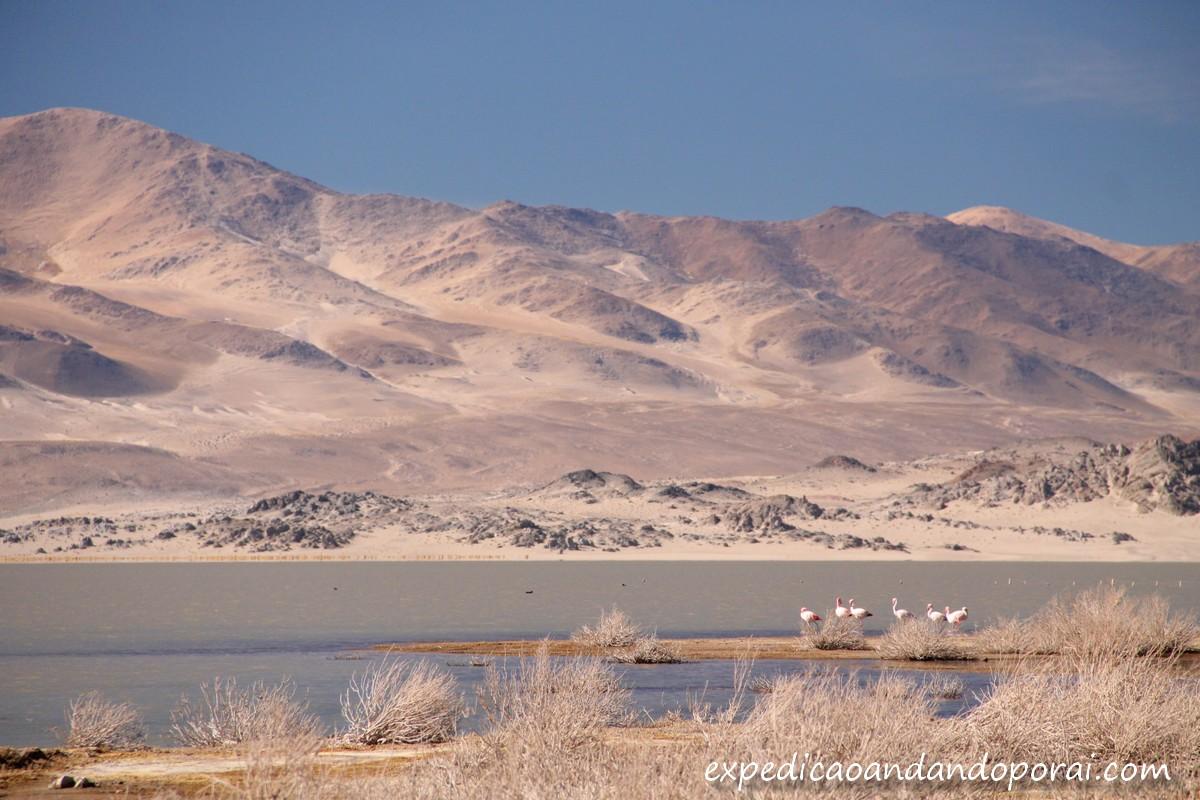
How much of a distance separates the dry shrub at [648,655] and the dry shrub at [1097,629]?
4.85 metres

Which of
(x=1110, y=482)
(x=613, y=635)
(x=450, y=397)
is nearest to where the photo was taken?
(x=613, y=635)

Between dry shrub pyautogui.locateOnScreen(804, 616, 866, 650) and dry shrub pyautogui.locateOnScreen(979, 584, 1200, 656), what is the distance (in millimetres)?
2160

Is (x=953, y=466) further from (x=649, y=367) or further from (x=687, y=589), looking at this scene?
(x=649, y=367)

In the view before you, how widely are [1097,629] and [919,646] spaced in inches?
173

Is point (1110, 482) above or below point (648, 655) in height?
above

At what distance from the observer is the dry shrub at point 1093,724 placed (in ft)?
38.7

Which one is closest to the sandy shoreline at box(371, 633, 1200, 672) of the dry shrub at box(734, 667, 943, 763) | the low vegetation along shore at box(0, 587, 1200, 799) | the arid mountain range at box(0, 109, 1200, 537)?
the low vegetation along shore at box(0, 587, 1200, 799)

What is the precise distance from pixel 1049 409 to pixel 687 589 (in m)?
129

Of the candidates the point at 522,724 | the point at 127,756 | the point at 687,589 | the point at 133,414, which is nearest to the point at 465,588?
the point at 687,589

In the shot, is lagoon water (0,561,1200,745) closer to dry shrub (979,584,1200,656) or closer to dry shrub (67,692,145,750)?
dry shrub (67,692,145,750)

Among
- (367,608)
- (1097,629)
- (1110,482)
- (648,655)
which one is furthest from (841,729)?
(1110,482)

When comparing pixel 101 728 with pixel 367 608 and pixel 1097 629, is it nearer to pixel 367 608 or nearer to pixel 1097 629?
pixel 1097 629

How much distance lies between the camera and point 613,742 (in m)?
12.7

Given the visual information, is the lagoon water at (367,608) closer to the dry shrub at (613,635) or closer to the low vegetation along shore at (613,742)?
the dry shrub at (613,635)
